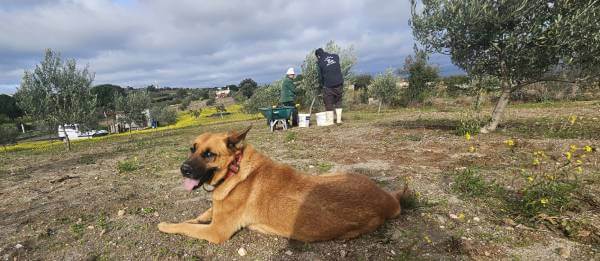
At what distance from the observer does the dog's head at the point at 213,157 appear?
3533 millimetres

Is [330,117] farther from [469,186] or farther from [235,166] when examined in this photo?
[235,166]

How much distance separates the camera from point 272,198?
3.43 meters

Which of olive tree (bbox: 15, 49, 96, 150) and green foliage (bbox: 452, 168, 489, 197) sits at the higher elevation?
olive tree (bbox: 15, 49, 96, 150)

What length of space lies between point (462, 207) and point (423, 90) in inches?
1161

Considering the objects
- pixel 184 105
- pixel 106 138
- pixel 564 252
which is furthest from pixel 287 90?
pixel 184 105

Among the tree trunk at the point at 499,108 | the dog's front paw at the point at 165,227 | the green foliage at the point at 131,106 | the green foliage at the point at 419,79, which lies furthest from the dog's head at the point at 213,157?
Result: the green foliage at the point at 131,106

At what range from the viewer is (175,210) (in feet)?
15.4

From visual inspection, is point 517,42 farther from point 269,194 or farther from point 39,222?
point 39,222

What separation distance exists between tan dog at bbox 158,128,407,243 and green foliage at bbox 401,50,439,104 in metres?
28.6

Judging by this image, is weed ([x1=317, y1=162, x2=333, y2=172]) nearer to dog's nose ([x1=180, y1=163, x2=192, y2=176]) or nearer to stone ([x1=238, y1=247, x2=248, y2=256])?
stone ([x1=238, y1=247, x2=248, y2=256])

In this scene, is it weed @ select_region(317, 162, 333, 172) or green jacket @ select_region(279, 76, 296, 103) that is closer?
weed @ select_region(317, 162, 333, 172)

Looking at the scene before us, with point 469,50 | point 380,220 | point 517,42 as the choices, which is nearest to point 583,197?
point 380,220

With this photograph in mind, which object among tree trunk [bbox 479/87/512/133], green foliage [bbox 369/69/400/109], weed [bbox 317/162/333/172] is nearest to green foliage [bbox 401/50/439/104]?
green foliage [bbox 369/69/400/109]

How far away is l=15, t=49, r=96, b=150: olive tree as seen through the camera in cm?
1342
